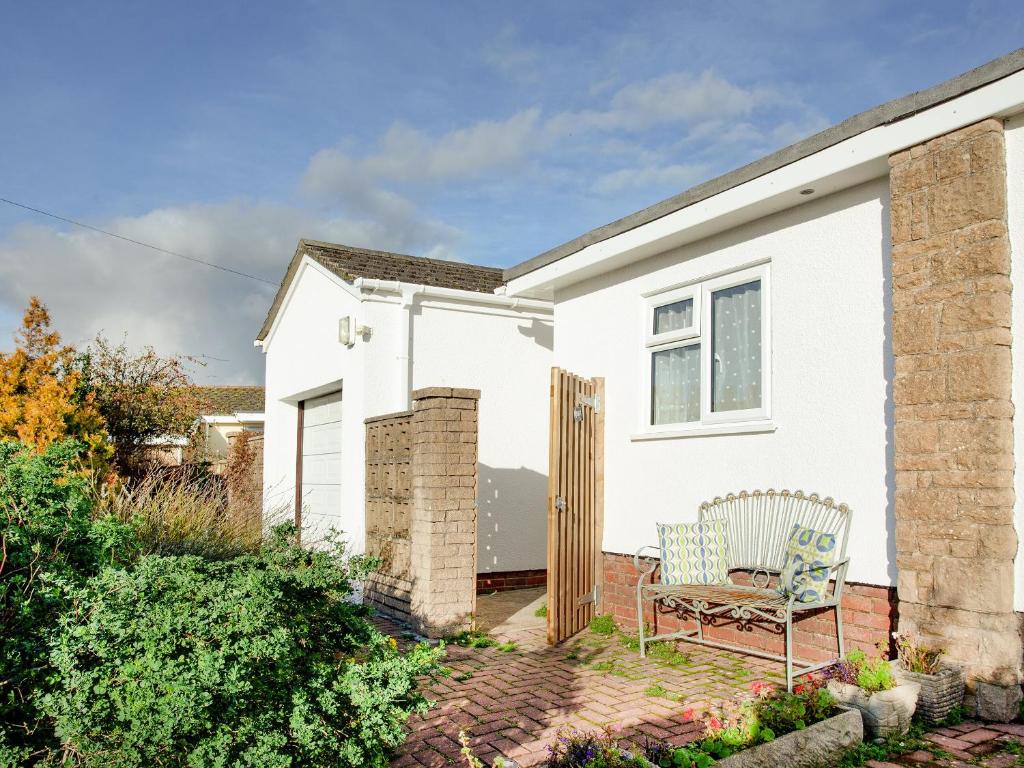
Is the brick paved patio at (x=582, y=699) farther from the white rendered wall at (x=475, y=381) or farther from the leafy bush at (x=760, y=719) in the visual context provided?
the white rendered wall at (x=475, y=381)

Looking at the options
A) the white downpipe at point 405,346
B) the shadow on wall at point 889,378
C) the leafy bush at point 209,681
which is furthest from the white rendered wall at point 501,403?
the leafy bush at point 209,681

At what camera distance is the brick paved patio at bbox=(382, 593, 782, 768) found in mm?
4180

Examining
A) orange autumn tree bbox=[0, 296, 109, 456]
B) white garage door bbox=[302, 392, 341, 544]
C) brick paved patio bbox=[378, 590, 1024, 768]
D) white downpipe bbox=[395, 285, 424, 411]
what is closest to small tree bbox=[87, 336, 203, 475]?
orange autumn tree bbox=[0, 296, 109, 456]

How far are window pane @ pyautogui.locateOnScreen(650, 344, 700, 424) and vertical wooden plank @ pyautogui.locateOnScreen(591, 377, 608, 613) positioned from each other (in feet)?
1.80

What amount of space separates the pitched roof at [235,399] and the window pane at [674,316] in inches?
849

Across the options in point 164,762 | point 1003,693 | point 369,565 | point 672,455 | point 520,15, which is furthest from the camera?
point 520,15

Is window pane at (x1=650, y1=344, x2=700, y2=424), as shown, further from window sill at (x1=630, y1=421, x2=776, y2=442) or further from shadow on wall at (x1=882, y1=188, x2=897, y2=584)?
shadow on wall at (x1=882, y1=188, x2=897, y2=584)

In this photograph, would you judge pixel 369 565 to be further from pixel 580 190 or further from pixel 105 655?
pixel 580 190

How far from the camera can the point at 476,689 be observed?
5230 millimetres

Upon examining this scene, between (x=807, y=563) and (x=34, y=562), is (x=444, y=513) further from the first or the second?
(x=34, y=562)

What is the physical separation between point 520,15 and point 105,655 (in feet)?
24.8

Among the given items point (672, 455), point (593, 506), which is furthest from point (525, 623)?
point (672, 455)

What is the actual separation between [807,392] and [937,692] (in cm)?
221

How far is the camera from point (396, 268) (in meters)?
10.3
